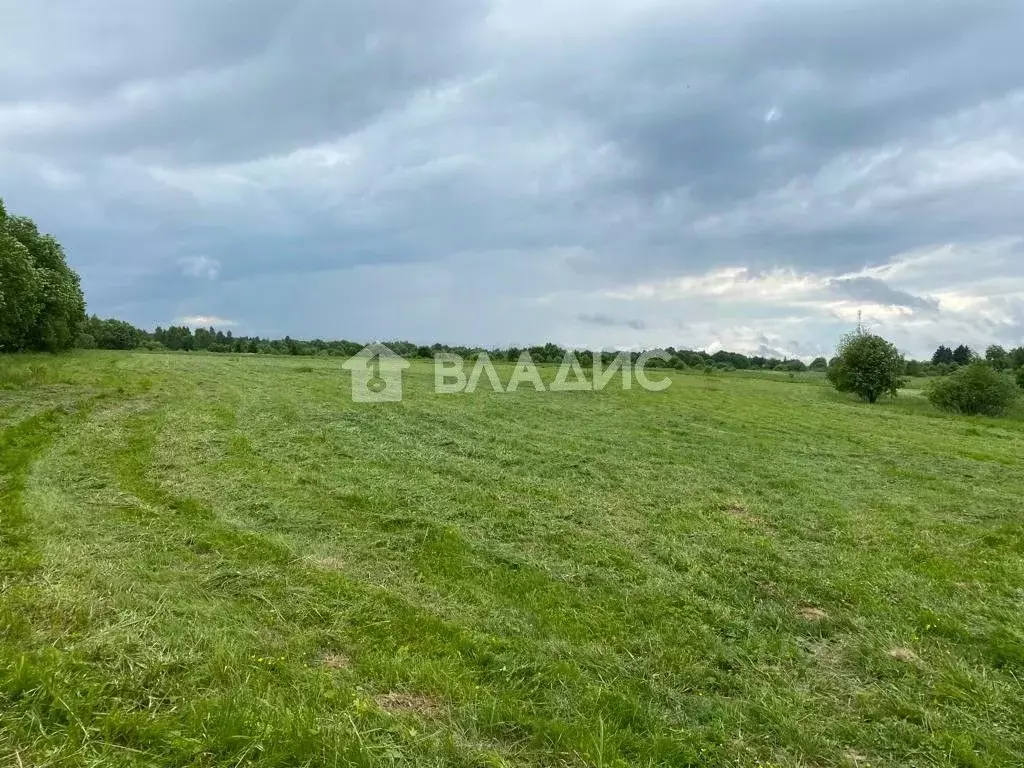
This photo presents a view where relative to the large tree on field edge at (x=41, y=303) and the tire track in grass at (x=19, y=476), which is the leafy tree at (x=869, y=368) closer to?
the tire track in grass at (x=19, y=476)

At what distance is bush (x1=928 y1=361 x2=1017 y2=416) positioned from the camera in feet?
86.6

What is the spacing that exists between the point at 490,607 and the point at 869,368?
3040cm

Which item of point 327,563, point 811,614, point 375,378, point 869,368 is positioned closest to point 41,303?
point 375,378

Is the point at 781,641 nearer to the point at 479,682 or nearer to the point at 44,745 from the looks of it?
the point at 479,682

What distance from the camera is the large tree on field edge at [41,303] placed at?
24330 mm

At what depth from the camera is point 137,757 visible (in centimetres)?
275

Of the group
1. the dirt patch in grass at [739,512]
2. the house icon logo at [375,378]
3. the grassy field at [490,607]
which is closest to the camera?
the grassy field at [490,607]

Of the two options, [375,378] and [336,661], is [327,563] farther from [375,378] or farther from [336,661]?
[375,378]

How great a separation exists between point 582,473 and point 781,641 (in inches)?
213

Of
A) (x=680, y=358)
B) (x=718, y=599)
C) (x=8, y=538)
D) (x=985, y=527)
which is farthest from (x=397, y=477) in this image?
(x=680, y=358)

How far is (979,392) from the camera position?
26.5 metres

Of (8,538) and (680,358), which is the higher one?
(680,358)

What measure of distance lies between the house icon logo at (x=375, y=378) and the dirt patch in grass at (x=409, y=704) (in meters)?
14.4

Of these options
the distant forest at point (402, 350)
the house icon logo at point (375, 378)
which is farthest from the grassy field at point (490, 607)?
the distant forest at point (402, 350)
